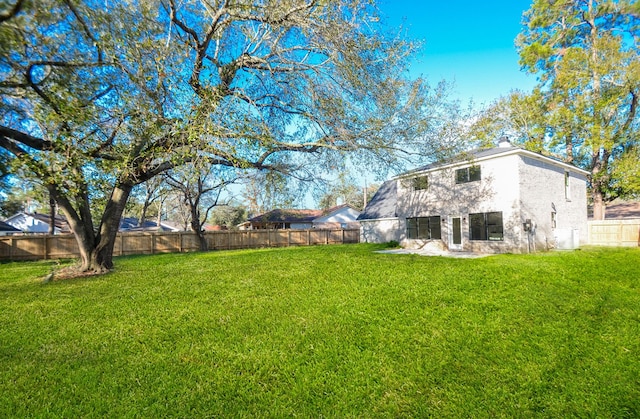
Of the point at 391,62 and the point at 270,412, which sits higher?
the point at 391,62

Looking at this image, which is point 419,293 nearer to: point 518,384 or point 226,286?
point 518,384

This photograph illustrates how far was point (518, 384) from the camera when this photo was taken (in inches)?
120

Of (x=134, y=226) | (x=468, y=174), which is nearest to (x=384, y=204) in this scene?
(x=468, y=174)

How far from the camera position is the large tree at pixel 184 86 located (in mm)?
5270

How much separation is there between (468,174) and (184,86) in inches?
493

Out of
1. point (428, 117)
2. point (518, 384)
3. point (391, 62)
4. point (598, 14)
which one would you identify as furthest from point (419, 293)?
point (598, 14)

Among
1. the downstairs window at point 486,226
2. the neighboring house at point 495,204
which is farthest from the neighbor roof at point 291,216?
the downstairs window at point 486,226

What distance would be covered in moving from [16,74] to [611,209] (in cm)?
3731

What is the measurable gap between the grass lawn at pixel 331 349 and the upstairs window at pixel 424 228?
8711 millimetres

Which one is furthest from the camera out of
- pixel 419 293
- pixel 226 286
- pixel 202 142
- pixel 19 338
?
pixel 226 286

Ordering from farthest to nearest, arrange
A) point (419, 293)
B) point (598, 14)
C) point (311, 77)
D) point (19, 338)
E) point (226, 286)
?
point (598, 14), point (311, 77), point (226, 286), point (419, 293), point (19, 338)

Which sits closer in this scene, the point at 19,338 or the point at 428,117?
the point at 19,338

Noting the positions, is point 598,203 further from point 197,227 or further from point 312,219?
point 197,227

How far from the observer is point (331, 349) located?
12.1 ft
